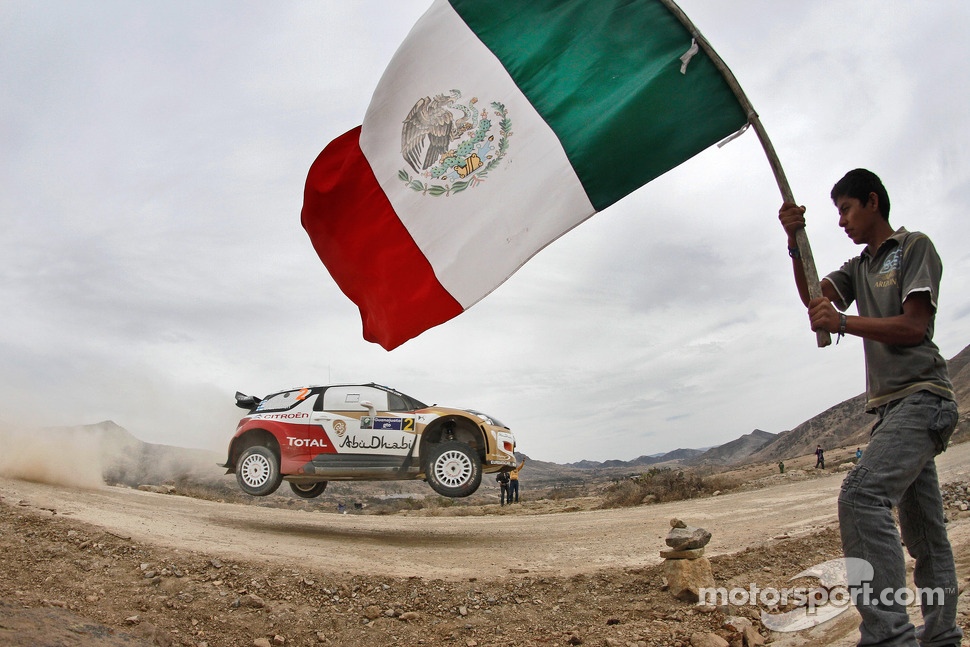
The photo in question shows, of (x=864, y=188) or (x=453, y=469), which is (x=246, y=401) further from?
(x=864, y=188)

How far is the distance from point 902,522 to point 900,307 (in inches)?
37.3

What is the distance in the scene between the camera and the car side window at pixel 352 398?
30.1 feet

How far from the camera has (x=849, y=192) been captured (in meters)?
2.92

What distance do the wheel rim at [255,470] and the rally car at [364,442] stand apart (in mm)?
14

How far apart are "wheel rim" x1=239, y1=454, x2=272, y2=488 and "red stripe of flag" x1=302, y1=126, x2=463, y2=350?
5454 millimetres

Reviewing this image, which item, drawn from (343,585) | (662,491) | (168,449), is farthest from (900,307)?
(168,449)

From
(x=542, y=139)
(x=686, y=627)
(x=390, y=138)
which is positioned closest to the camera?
(x=542, y=139)

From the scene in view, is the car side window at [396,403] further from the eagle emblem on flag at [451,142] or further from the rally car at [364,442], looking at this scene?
the eagle emblem on flag at [451,142]

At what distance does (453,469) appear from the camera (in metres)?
8.59

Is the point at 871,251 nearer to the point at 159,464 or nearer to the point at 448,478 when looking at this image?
the point at 448,478

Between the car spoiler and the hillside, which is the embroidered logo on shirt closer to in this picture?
the car spoiler

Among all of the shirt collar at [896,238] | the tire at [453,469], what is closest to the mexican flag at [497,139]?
the shirt collar at [896,238]

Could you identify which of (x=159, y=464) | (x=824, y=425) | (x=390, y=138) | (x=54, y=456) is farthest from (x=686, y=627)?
(x=824, y=425)

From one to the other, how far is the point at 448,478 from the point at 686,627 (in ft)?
14.9
